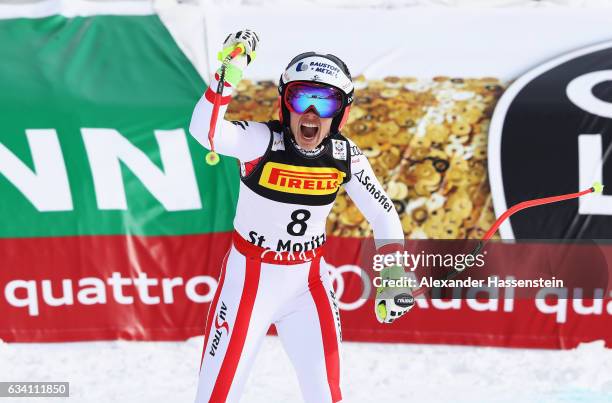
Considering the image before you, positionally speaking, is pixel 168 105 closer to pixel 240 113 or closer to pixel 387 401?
pixel 240 113

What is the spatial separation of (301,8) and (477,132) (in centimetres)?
162

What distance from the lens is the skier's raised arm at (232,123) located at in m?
2.66

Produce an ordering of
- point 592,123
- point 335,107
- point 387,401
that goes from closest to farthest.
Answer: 1. point 335,107
2. point 387,401
3. point 592,123

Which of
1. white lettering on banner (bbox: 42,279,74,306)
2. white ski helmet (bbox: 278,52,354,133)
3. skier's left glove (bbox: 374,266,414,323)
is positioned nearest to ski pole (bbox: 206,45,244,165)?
white ski helmet (bbox: 278,52,354,133)

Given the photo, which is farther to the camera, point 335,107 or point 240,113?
point 240,113

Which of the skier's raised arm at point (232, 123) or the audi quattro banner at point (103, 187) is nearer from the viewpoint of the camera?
the skier's raised arm at point (232, 123)

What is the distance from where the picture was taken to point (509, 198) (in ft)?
15.9

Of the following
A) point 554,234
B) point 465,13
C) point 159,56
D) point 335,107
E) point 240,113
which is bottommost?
point 335,107

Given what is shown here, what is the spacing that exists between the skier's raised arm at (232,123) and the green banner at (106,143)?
2054 mm

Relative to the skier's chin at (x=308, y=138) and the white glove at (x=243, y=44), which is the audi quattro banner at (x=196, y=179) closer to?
the skier's chin at (x=308, y=138)

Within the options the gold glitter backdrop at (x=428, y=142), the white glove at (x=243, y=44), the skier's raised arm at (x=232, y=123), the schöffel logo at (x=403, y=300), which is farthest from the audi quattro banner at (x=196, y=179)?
the white glove at (x=243, y=44)

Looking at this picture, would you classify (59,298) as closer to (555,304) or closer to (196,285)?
(196,285)

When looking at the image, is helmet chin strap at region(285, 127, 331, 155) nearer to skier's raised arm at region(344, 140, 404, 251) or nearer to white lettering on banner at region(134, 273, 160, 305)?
skier's raised arm at region(344, 140, 404, 251)

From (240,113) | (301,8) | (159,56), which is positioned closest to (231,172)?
(240,113)
